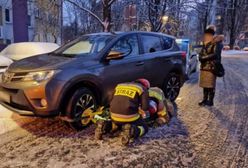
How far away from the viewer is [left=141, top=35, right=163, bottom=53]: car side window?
220 inches

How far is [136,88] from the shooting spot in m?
3.96

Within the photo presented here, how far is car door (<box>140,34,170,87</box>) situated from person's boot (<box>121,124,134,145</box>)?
1.77 metres

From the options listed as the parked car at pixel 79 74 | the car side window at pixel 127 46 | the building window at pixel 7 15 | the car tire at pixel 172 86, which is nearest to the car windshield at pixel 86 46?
the parked car at pixel 79 74

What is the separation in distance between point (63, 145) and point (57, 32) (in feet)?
91.9

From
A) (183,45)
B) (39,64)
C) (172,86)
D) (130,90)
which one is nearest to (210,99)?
(172,86)

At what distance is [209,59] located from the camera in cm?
589

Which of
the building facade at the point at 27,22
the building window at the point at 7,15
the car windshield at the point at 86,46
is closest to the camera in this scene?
the car windshield at the point at 86,46

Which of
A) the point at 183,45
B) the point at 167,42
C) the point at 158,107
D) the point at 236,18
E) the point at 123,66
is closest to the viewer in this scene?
the point at 158,107

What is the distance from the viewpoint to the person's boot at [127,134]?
154 inches

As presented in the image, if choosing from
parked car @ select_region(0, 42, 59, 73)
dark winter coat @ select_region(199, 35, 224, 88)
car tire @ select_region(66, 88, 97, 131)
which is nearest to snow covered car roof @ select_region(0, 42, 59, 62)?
parked car @ select_region(0, 42, 59, 73)

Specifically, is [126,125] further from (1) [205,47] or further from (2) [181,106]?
(1) [205,47]

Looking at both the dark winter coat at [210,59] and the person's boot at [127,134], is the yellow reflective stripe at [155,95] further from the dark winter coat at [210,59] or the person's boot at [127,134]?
the dark winter coat at [210,59]

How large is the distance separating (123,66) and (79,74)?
39.4 inches

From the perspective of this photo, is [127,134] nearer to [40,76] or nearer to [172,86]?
[40,76]
